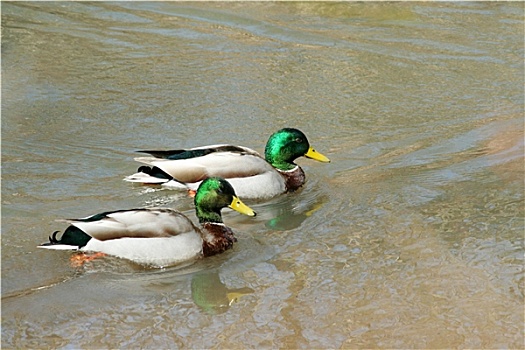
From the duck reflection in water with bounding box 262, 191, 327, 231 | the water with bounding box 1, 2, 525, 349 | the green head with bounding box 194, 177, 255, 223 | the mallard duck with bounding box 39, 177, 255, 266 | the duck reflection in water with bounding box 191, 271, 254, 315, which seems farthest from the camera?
the duck reflection in water with bounding box 262, 191, 327, 231

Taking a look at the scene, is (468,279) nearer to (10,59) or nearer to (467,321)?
(467,321)

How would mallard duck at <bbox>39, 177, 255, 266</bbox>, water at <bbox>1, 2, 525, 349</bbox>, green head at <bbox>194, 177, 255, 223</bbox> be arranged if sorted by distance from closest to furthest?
water at <bbox>1, 2, 525, 349</bbox>, mallard duck at <bbox>39, 177, 255, 266</bbox>, green head at <bbox>194, 177, 255, 223</bbox>

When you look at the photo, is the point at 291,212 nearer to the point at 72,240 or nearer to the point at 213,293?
the point at 213,293

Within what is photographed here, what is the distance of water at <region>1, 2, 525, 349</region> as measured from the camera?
18.1ft

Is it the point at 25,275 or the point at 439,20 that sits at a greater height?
the point at 439,20

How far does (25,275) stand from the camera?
604 cm

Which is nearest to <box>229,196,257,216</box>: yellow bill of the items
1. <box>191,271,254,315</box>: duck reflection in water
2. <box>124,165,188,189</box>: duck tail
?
<box>191,271,254,315</box>: duck reflection in water

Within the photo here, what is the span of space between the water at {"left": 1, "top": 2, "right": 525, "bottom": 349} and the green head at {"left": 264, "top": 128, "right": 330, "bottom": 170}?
0.24 m

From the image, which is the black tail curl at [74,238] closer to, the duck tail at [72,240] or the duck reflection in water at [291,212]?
the duck tail at [72,240]

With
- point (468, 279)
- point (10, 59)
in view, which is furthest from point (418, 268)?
point (10, 59)

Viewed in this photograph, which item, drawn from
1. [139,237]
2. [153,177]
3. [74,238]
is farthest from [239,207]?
[153,177]

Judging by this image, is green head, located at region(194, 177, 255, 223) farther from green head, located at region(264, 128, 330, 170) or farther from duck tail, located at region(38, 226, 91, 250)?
green head, located at region(264, 128, 330, 170)

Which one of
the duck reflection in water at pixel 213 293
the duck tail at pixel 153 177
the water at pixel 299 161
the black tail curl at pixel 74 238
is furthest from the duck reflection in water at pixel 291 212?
the black tail curl at pixel 74 238

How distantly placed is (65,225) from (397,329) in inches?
107
